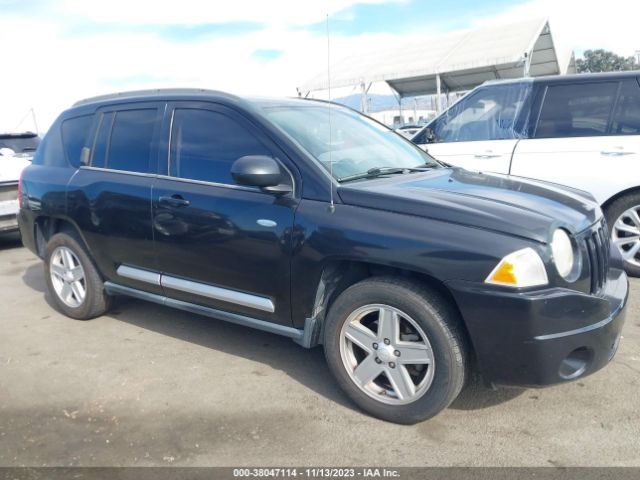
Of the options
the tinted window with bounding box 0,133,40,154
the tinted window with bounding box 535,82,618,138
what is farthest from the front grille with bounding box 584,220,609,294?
the tinted window with bounding box 0,133,40,154

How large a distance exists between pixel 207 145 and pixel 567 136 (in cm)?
362

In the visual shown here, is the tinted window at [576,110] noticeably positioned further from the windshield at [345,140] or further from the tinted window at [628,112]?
the windshield at [345,140]

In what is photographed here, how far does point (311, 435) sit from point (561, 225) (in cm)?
168

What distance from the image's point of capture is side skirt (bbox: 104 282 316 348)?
10.8 ft

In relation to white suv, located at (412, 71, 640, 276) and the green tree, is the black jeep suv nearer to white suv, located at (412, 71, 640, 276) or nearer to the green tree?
white suv, located at (412, 71, 640, 276)

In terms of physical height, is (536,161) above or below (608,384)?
above

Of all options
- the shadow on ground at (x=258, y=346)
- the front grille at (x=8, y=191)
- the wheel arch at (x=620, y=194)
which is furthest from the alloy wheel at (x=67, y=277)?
the wheel arch at (x=620, y=194)

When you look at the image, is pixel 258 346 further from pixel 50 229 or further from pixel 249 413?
pixel 50 229

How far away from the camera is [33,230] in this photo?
5.01 metres

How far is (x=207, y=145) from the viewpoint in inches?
147

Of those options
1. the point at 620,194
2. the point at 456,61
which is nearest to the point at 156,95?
the point at 620,194

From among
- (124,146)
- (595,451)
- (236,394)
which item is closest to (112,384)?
(236,394)

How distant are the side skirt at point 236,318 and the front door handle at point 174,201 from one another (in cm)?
68

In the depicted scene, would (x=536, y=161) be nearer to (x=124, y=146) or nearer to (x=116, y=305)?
(x=124, y=146)
